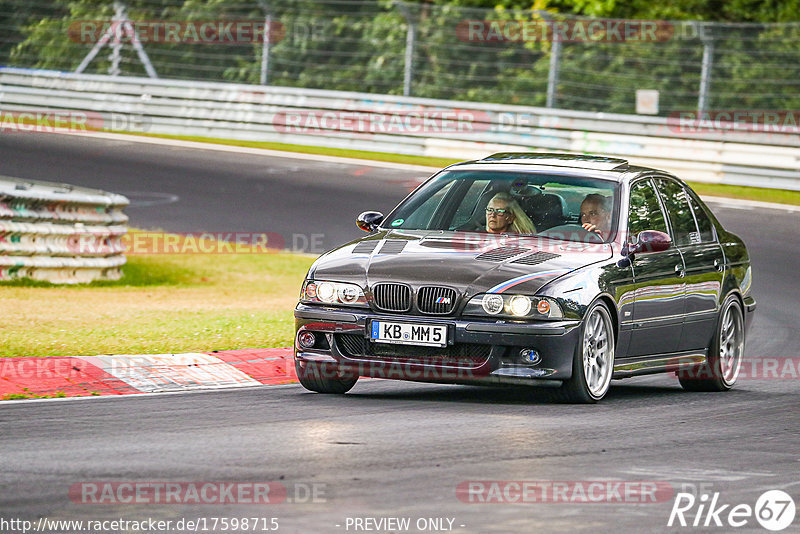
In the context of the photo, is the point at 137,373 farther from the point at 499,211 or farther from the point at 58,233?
the point at 58,233

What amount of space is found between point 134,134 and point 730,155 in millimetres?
11648

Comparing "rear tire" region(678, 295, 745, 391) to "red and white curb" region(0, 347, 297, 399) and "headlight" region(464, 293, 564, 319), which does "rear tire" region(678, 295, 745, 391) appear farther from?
"red and white curb" region(0, 347, 297, 399)

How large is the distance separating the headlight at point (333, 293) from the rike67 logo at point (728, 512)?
3.10m

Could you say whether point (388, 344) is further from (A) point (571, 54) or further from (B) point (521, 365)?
(A) point (571, 54)

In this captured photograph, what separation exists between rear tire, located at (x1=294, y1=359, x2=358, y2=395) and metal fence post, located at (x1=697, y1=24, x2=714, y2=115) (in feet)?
55.1

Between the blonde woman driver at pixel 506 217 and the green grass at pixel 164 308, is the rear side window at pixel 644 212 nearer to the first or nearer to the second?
the blonde woman driver at pixel 506 217

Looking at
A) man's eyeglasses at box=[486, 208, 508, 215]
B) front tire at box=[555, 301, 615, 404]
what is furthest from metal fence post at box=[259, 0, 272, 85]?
front tire at box=[555, 301, 615, 404]

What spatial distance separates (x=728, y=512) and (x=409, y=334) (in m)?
3.12

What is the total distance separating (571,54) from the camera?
1042 inches

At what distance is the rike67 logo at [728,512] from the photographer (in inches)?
247

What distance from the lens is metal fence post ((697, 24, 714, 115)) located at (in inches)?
1001

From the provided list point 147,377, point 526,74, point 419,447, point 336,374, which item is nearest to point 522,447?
point 419,447

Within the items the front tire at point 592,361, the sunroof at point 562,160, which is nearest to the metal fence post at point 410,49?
the sunroof at point 562,160

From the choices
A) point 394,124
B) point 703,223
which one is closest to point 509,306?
point 703,223
